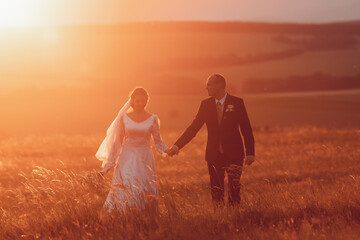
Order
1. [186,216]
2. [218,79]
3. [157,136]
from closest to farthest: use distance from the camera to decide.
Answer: [186,216] < [218,79] < [157,136]

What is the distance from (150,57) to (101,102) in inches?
395

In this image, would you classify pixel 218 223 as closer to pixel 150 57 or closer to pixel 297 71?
pixel 297 71

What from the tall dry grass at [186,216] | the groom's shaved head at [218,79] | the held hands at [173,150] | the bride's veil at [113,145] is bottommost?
the tall dry grass at [186,216]

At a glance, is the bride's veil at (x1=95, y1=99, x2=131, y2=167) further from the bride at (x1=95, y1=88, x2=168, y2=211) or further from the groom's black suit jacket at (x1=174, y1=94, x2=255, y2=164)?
the groom's black suit jacket at (x1=174, y1=94, x2=255, y2=164)

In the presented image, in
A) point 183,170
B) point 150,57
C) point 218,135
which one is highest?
point 150,57

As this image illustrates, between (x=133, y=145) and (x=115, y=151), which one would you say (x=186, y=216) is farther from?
(x=115, y=151)

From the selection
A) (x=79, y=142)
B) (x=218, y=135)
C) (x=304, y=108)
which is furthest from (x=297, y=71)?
(x=218, y=135)

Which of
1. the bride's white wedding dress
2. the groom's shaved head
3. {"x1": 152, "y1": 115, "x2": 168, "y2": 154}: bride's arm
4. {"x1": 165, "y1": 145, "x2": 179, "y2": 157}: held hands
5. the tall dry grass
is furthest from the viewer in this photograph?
{"x1": 152, "y1": 115, "x2": 168, "y2": 154}: bride's arm

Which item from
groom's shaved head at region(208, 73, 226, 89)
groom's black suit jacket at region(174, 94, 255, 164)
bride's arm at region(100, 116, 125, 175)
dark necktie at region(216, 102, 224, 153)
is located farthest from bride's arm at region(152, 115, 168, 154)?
groom's shaved head at region(208, 73, 226, 89)

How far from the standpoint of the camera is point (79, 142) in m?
21.3

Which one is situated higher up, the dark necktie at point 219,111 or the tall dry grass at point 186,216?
the dark necktie at point 219,111

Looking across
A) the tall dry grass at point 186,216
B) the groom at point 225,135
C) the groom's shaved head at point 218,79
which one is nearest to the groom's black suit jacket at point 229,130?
the groom at point 225,135

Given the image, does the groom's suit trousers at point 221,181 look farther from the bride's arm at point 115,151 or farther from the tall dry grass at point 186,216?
the bride's arm at point 115,151

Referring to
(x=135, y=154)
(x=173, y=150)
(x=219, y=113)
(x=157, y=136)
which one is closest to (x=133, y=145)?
(x=135, y=154)
